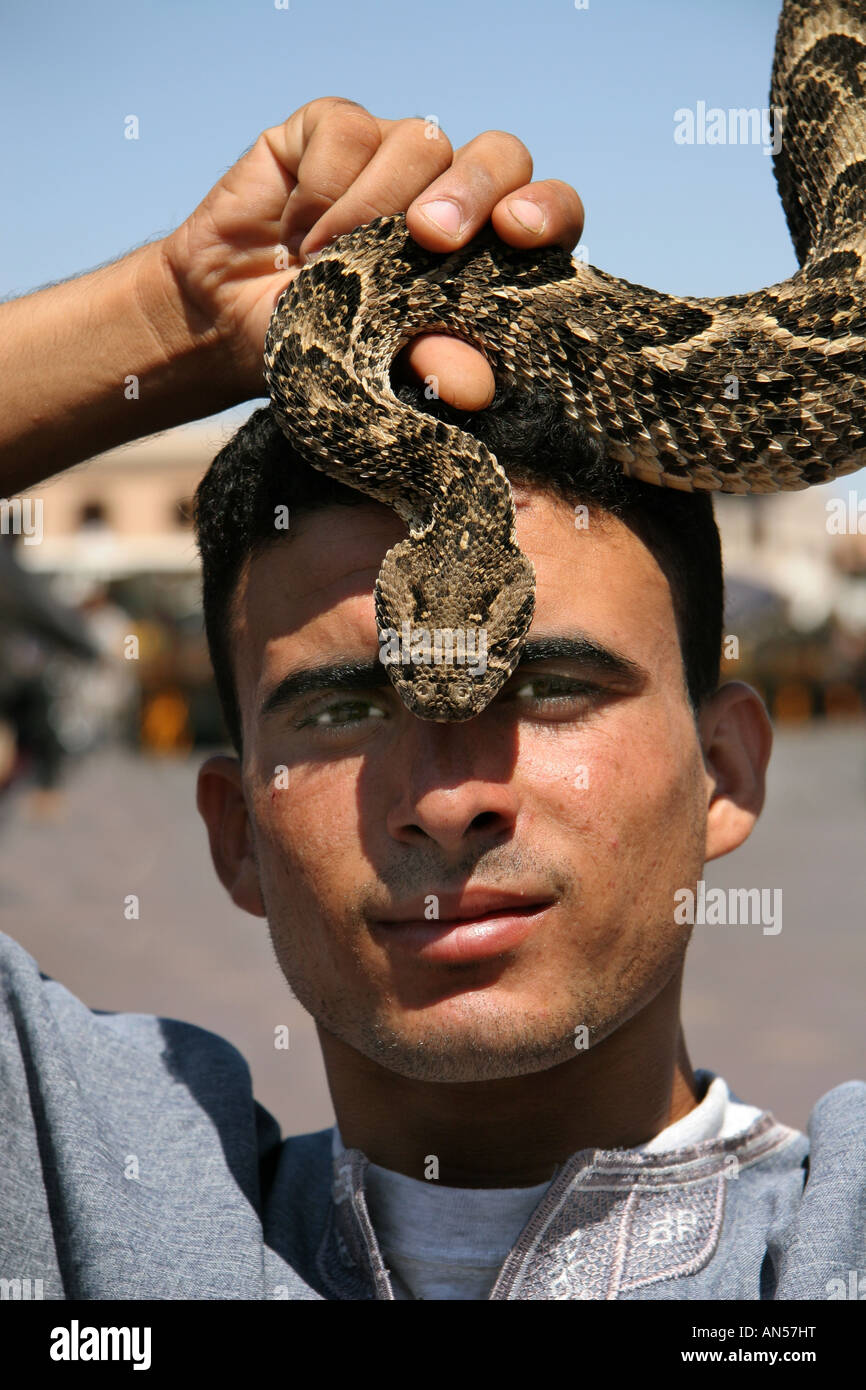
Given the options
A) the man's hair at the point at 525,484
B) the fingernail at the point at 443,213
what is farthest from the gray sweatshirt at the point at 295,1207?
the fingernail at the point at 443,213

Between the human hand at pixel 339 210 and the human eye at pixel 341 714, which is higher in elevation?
the human hand at pixel 339 210

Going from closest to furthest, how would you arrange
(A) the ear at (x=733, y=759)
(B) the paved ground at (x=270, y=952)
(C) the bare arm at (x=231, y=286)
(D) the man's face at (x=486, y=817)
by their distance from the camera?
(D) the man's face at (x=486, y=817) < (C) the bare arm at (x=231, y=286) < (A) the ear at (x=733, y=759) < (B) the paved ground at (x=270, y=952)

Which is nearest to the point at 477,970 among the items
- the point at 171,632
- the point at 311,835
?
the point at 311,835

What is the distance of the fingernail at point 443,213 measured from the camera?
11.6 feet

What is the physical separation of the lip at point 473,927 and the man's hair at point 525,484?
89 centimetres

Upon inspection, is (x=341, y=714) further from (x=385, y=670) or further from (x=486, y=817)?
(x=486, y=817)

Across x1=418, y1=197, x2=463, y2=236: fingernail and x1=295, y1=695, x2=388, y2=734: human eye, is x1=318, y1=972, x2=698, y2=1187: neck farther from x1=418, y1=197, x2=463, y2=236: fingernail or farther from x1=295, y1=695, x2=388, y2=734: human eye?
x1=418, y1=197, x2=463, y2=236: fingernail

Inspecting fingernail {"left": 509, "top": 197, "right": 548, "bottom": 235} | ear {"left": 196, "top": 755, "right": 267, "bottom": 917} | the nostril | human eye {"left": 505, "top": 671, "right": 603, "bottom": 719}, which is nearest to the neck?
ear {"left": 196, "top": 755, "right": 267, "bottom": 917}

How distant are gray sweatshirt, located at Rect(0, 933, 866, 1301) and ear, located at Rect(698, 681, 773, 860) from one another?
80cm

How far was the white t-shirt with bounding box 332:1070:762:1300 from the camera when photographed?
355cm

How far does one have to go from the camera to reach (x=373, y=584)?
11.7 feet

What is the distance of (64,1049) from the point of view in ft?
12.5

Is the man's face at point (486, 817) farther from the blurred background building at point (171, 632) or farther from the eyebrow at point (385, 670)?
the blurred background building at point (171, 632)

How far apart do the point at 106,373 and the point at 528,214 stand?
1404 millimetres
